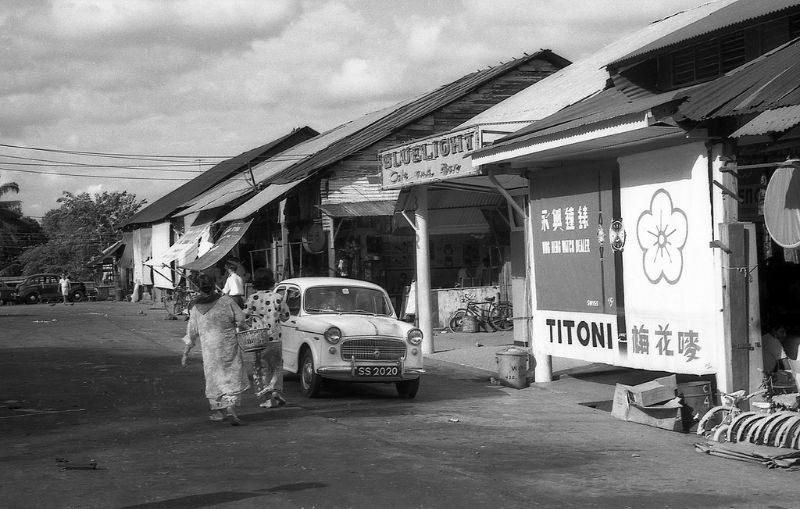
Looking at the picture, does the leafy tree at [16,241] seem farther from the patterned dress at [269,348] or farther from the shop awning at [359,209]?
the patterned dress at [269,348]

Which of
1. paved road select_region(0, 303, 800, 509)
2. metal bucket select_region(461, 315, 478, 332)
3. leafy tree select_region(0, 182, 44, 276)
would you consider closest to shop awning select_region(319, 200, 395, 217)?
metal bucket select_region(461, 315, 478, 332)

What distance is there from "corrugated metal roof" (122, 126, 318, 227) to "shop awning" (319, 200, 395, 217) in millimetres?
16697

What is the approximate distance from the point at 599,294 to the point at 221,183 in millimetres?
37311

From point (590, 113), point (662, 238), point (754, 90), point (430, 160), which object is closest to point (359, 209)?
point (430, 160)

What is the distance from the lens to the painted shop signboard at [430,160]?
16.9m

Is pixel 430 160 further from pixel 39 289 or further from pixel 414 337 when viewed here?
pixel 39 289

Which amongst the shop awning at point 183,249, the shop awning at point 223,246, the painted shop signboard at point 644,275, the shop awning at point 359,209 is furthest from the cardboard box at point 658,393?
the shop awning at point 183,249

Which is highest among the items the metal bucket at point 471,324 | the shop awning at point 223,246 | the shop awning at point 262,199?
the shop awning at point 262,199

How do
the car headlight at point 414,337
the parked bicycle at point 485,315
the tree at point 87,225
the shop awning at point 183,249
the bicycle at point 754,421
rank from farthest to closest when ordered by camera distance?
the tree at point 87,225
the shop awning at point 183,249
the parked bicycle at point 485,315
the car headlight at point 414,337
the bicycle at point 754,421

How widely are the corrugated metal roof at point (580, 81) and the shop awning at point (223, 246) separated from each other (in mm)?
11122

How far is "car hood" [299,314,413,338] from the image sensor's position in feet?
43.6

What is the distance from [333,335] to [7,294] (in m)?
49.3

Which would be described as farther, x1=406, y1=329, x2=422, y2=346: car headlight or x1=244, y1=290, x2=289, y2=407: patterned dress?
x1=406, y1=329, x2=422, y2=346: car headlight

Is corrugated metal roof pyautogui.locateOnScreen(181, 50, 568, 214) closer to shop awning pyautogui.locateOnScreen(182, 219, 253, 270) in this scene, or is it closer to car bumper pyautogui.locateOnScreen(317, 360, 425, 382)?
shop awning pyautogui.locateOnScreen(182, 219, 253, 270)
